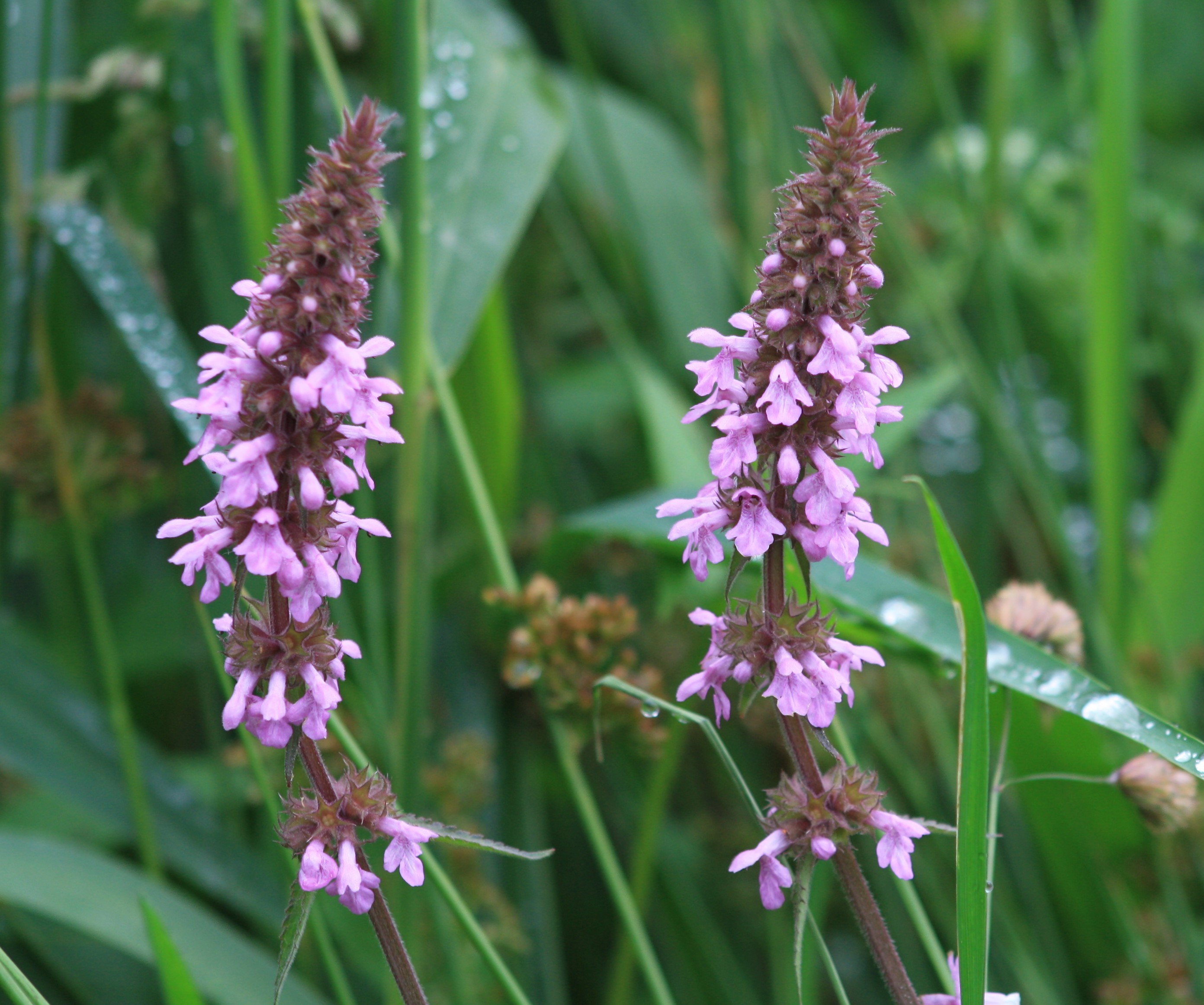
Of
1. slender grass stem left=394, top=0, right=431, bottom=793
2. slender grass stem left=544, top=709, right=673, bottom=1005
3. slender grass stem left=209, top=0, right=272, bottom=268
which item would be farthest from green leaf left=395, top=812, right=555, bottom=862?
slender grass stem left=209, top=0, right=272, bottom=268

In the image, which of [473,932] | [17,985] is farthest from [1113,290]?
[17,985]

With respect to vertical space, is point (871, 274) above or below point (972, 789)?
above

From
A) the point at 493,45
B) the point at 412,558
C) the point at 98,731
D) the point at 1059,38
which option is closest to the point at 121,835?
the point at 98,731

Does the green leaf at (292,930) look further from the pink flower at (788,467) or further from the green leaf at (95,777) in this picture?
the green leaf at (95,777)

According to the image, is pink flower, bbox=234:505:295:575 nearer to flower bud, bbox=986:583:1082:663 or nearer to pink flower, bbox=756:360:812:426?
pink flower, bbox=756:360:812:426

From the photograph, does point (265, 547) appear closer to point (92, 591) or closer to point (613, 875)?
point (613, 875)

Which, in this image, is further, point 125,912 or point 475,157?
point 475,157

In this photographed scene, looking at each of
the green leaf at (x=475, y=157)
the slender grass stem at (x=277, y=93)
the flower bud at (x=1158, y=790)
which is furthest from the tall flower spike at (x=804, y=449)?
the slender grass stem at (x=277, y=93)
